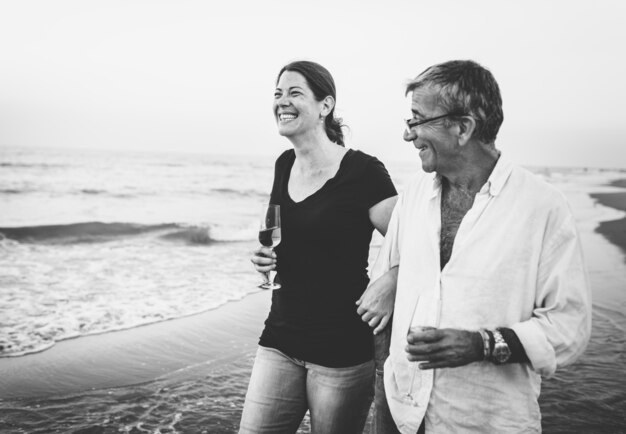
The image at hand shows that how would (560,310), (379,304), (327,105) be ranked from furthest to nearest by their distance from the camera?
(327,105), (379,304), (560,310)

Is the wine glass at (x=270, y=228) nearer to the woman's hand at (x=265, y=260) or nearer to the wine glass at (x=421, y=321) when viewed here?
the woman's hand at (x=265, y=260)

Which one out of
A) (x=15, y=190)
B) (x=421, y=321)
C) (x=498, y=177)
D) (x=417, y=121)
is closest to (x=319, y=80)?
(x=417, y=121)

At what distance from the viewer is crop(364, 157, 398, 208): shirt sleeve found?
2.77 metres

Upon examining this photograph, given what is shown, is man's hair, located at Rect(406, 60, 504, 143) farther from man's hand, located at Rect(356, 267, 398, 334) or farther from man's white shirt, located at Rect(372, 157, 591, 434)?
man's hand, located at Rect(356, 267, 398, 334)

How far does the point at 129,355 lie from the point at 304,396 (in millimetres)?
3970

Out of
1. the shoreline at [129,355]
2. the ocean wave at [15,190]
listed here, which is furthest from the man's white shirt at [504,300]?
the ocean wave at [15,190]

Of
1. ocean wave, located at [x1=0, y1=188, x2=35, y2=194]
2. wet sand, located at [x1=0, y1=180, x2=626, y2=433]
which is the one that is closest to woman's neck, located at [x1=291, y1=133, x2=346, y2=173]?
wet sand, located at [x1=0, y1=180, x2=626, y2=433]

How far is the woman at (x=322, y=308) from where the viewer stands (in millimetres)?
2676

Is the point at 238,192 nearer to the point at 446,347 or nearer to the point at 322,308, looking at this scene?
the point at 322,308

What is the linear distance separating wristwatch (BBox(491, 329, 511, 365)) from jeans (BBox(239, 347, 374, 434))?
3.47ft

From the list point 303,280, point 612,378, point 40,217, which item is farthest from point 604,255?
point 40,217

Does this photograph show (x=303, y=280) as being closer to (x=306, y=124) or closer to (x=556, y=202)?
(x=306, y=124)

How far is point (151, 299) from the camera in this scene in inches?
335

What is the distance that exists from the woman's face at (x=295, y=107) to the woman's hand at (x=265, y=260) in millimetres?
708
